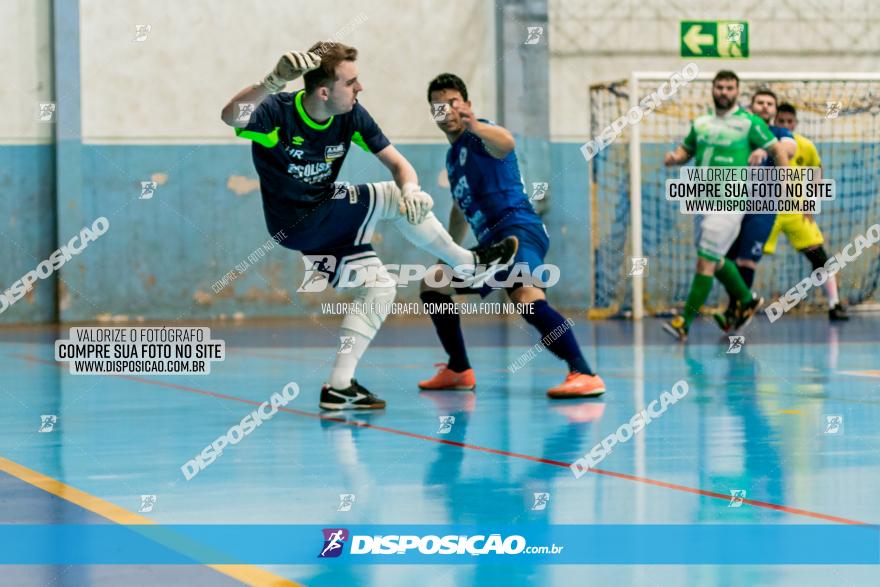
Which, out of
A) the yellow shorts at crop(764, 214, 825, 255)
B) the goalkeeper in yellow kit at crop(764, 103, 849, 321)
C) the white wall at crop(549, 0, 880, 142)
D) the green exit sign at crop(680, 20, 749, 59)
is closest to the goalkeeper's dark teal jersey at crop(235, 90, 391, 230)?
the goalkeeper in yellow kit at crop(764, 103, 849, 321)

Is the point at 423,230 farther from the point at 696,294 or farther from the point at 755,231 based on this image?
the point at 755,231

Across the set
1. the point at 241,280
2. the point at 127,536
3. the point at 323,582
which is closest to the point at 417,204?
the point at 127,536

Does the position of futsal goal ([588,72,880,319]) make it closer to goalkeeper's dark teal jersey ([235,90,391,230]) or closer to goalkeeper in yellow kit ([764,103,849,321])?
goalkeeper in yellow kit ([764,103,849,321])

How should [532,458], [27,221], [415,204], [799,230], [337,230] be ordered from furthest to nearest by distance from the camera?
[27,221], [799,230], [337,230], [415,204], [532,458]

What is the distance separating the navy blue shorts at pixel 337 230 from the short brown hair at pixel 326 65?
541 millimetres

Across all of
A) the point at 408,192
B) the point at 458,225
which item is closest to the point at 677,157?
the point at 458,225

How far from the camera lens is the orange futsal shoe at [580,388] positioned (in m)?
7.54

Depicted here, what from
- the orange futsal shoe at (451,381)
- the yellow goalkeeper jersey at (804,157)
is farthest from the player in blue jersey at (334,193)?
the yellow goalkeeper jersey at (804,157)

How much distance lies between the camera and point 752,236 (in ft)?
41.4

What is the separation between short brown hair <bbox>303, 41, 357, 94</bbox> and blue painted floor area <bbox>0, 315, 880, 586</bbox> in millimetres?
1592

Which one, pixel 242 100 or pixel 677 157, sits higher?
pixel 677 157

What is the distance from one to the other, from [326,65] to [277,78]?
1.79 ft

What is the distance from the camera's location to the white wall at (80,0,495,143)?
1609cm

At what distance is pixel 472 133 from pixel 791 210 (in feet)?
23.7
